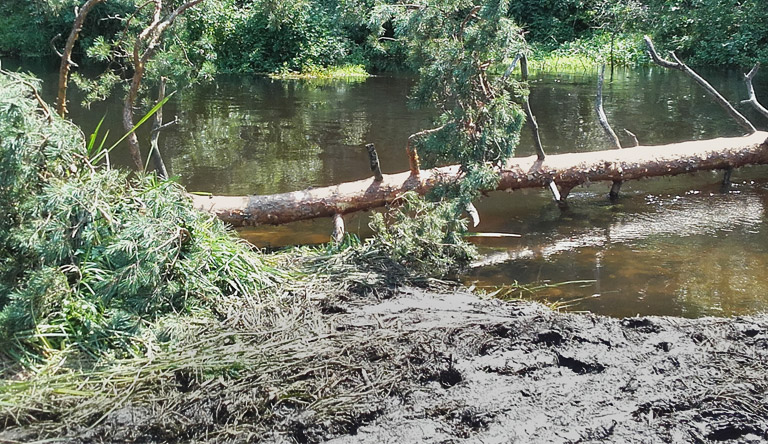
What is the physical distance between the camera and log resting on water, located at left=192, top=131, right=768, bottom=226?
7000 millimetres

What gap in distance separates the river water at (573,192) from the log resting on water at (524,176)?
0.41 meters

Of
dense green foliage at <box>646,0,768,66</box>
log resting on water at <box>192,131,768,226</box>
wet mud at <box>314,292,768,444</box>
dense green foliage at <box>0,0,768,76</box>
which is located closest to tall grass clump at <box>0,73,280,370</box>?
wet mud at <box>314,292,768,444</box>

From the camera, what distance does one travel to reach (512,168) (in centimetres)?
773

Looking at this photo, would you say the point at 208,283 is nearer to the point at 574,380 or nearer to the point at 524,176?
the point at 574,380

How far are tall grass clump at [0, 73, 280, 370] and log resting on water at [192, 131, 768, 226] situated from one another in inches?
63.5

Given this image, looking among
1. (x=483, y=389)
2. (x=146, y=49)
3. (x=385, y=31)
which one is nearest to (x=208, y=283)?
(x=483, y=389)

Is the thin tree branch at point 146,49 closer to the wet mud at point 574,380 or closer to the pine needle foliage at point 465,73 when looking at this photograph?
the pine needle foliage at point 465,73

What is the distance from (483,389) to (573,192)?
5.44 meters

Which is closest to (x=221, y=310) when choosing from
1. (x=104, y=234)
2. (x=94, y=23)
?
(x=104, y=234)

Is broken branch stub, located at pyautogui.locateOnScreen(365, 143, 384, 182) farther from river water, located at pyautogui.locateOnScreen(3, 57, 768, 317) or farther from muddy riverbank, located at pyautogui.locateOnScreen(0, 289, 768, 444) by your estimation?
muddy riverbank, located at pyautogui.locateOnScreen(0, 289, 768, 444)

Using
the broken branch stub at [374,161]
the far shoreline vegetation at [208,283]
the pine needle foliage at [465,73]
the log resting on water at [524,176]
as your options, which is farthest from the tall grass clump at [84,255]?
the pine needle foliage at [465,73]

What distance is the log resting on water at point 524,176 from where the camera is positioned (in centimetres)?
700

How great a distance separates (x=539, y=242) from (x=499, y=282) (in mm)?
1233

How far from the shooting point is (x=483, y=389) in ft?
13.4
